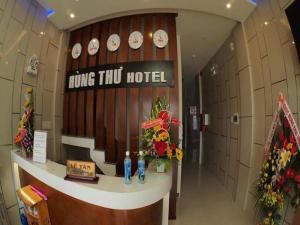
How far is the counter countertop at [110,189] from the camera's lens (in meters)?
1.40

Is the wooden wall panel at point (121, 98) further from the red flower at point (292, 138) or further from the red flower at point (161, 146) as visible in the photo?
the red flower at point (292, 138)

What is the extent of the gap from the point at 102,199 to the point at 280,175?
5.93 ft

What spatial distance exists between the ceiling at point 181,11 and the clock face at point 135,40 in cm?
37

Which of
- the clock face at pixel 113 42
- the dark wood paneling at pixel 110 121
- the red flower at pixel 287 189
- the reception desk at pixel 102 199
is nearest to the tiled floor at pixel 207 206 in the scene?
the reception desk at pixel 102 199

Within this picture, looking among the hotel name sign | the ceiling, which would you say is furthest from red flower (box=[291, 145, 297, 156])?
the ceiling

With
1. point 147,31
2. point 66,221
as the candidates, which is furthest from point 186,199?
point 147,31

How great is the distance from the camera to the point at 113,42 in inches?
123

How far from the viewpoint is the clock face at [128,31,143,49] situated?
119 inches

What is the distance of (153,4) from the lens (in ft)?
9.07

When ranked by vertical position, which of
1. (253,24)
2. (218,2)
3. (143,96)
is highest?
(218,2)

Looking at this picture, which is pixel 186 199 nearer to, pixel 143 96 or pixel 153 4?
pixel 143 96

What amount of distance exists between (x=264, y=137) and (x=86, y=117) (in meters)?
2.91

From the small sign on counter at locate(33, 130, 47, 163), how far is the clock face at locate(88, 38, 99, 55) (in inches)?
70.5

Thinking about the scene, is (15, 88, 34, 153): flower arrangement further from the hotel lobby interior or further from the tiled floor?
the tiled floor
